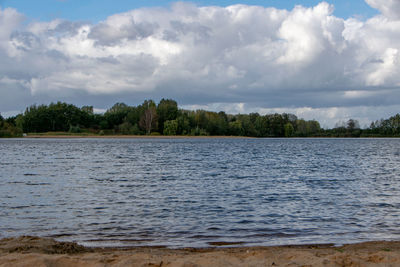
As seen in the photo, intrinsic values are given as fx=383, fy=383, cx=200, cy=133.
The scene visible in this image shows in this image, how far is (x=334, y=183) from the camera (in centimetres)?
2134

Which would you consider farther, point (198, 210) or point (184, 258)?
point (198, 210)

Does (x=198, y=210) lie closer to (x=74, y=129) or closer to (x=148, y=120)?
(x=148, y=120)

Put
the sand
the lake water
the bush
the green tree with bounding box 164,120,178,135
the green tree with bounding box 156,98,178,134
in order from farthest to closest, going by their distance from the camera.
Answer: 1. the green tree with bounding box 156,98,178,134
2. the green tree with bounding box 164,120,178,135
3. the bush
4. the lake water
5. the sand

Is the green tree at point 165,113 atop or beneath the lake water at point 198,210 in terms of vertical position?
atop

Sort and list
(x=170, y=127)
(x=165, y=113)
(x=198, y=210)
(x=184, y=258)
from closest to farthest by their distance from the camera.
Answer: (x=184, y=258) < (x=198, y=210) < (x=170, y=127) < (x=165, y=113)

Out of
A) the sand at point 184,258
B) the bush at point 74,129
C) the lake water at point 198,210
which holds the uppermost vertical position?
the bush at point 74,129

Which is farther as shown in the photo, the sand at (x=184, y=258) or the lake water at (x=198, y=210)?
the lake water at (x=198, y=210)

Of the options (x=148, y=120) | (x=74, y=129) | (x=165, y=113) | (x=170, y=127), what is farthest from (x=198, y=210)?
(x=165, y=113)

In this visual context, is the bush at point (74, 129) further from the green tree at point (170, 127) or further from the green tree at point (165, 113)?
the green tree at point (170, 127)

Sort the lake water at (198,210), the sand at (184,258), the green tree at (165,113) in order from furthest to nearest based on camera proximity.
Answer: the green tree at (165,113) < the lake water at (198,210) < the sand at (184,258)

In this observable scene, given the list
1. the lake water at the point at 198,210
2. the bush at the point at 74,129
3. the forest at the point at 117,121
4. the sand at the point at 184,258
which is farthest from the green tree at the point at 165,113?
the sand at the point at 184,258

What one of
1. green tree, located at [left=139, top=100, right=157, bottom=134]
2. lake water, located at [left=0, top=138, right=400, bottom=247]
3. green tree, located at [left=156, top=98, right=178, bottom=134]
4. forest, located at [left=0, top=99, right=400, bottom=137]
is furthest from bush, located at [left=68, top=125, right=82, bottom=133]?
lake water, located at [left=0, top=138, right=400, bottom=247]

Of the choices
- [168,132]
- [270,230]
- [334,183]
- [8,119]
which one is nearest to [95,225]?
[270,230]

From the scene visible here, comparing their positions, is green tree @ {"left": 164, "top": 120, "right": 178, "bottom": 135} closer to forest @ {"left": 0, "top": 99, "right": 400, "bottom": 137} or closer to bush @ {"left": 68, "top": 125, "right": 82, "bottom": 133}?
forest @ {"left": 0, "top": 99, "right": 400, "bottom": 137}
